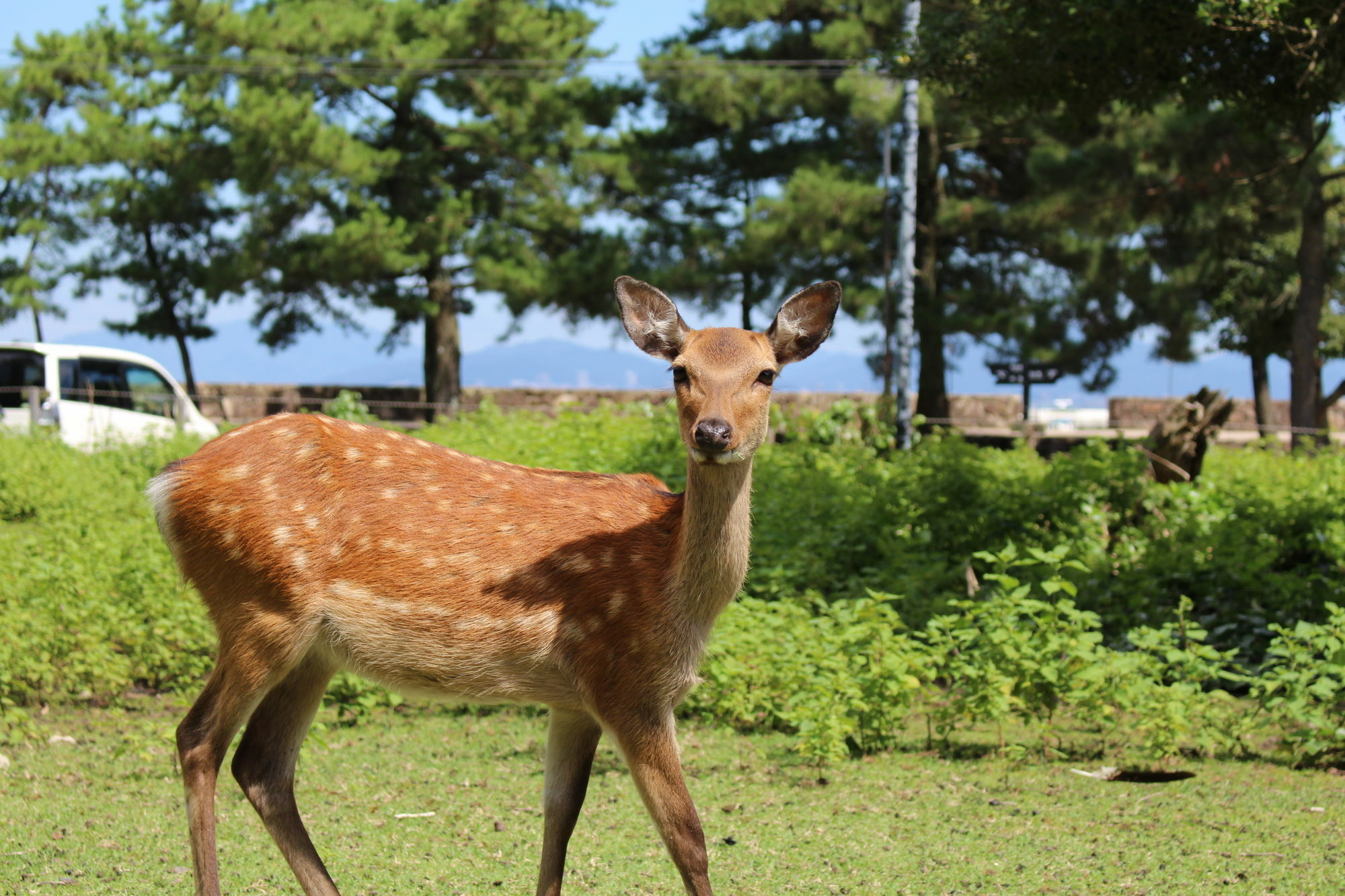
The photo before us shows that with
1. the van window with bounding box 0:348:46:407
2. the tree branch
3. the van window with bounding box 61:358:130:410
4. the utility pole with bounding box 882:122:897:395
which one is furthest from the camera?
the tree branch

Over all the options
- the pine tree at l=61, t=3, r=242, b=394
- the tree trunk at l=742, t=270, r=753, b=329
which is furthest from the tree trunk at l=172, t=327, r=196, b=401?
the tree trunk at l=742, t=270, r=753, b=329

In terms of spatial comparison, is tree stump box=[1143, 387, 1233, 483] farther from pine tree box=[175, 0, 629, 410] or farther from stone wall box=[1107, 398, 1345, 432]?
stone wall box=[1107, 398, 1345, 432]

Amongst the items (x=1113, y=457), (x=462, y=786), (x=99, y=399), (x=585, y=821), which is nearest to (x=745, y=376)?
(x=585, y=821)

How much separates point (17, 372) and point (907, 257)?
10908 mm

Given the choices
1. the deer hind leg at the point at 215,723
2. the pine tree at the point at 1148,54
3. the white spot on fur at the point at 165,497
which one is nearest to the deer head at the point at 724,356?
the deer hind leg at the point at 215,723

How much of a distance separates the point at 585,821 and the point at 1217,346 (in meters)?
27.2

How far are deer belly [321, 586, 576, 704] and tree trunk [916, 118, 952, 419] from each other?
792 inches

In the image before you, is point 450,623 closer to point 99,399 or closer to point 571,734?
point 571,734

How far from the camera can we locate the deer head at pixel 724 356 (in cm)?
362

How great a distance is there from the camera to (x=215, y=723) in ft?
12.7

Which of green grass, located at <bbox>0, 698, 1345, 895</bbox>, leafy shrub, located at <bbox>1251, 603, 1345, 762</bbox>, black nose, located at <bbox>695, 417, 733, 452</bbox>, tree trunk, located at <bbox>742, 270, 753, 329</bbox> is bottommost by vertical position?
green grass, located at <bbox>0, 698, 1345, 895</bbox>

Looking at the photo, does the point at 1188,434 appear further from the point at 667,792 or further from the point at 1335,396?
the point at 1335,396

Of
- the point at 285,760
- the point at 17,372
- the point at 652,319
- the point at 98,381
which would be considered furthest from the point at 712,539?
the point at 17,372

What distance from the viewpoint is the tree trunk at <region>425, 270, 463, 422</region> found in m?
24.9
